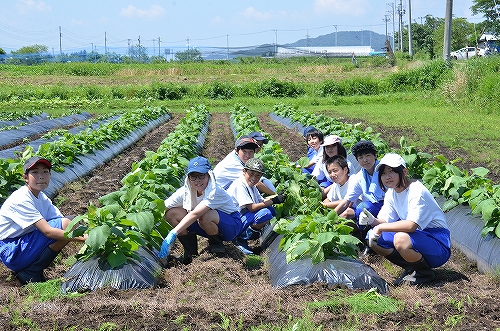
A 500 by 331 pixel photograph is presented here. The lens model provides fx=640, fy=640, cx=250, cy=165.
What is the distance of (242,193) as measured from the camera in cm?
667

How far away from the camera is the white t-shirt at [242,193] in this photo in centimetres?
666

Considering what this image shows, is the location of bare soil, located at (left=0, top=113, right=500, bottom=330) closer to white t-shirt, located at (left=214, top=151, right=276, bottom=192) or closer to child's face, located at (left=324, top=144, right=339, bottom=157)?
white t-shirt, located at (left=214, top=151, right=276, bottom=192)

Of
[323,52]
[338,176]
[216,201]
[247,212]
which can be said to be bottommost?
[247,212]

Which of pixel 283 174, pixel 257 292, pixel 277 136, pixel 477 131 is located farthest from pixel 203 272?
pixel 477 131

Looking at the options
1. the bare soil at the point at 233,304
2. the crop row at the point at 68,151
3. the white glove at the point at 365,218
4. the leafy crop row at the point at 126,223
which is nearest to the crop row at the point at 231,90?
the crop row at the point at 68,151

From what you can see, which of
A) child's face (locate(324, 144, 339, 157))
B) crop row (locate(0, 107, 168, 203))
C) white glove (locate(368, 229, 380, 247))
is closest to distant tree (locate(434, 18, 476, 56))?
crop row (locate(0, 107, 168, 203))

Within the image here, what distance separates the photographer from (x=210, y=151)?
14.0 meters

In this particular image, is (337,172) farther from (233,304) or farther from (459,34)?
(459,34)

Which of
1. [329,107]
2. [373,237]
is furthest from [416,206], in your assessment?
Answer: [329,107]

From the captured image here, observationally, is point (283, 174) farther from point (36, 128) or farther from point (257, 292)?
point (36, 128)

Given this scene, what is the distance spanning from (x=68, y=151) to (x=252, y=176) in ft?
17.4

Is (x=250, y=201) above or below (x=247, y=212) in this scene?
above

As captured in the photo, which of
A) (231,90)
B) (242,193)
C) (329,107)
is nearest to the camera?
(242,193)

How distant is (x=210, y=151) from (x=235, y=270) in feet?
27.2
